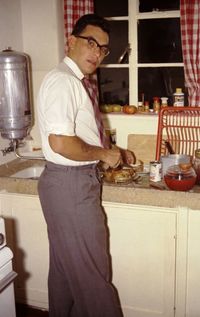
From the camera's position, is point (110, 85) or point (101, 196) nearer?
point (101, 196)

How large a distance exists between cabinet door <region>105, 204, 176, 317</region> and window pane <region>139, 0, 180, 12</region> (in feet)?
4.27

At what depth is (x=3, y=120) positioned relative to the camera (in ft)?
6.99

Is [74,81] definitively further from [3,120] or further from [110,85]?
[110,85]

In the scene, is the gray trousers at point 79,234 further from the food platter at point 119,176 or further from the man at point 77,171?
the food platter at point 119,176

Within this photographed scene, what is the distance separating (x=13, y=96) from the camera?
2152 millimetres

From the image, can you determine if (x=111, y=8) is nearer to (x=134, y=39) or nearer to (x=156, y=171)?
(x=134, y=39)

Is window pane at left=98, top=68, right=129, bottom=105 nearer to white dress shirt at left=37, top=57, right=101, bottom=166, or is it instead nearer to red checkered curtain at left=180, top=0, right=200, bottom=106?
red checkered curtain at left=180, top=0, right=200, bottom=106

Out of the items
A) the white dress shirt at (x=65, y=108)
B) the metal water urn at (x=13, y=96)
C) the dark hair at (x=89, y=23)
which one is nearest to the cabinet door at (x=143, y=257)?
the white dress shirt at (x=65, y=108)

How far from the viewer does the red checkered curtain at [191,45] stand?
7.39 feet

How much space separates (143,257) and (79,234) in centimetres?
41

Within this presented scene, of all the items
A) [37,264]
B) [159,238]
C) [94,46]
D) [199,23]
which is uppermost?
[199,23]

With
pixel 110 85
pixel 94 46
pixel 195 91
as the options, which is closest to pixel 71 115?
pixel 94 46

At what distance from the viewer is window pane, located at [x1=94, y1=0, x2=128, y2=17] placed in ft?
8.39

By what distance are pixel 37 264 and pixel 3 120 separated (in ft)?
2.49
